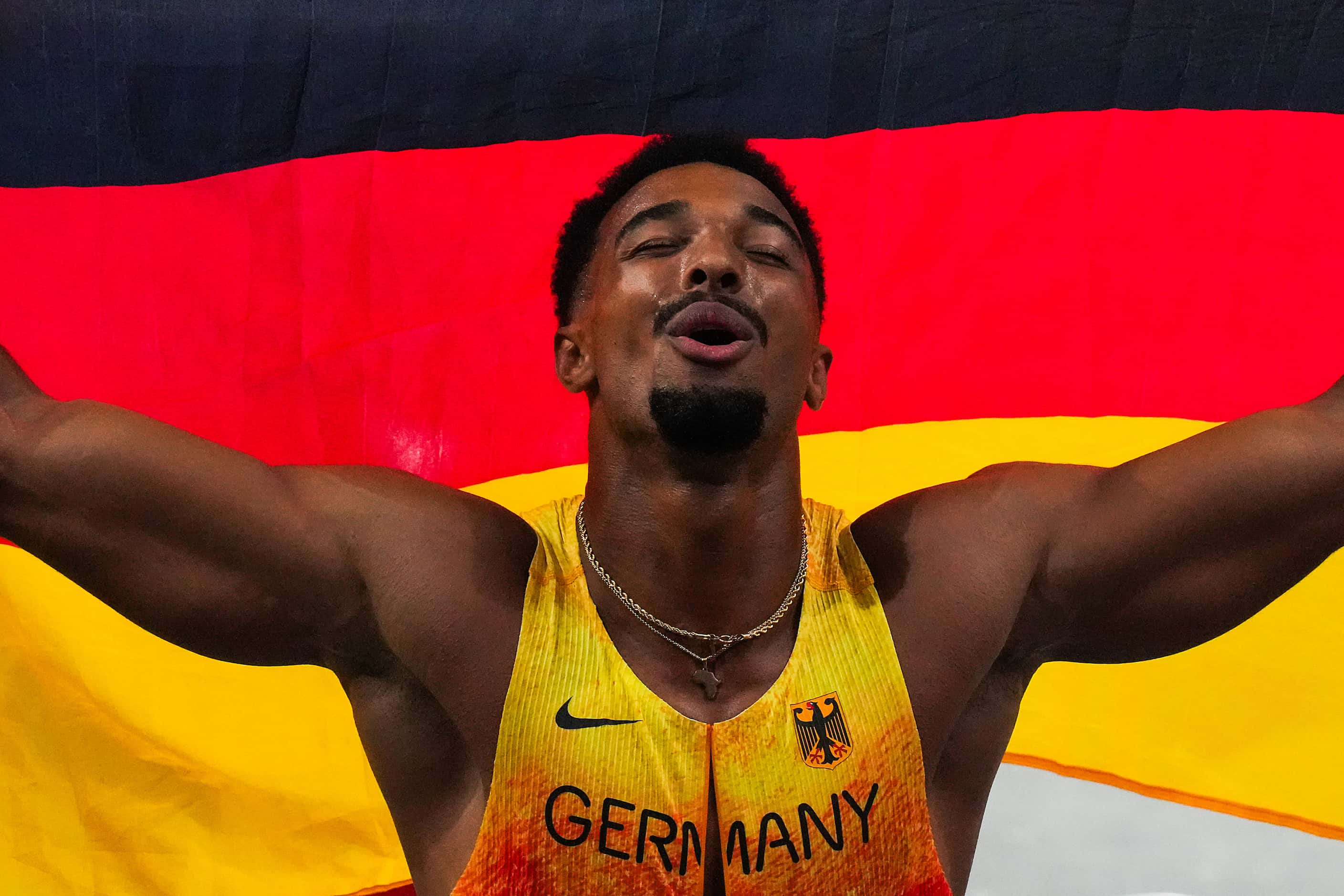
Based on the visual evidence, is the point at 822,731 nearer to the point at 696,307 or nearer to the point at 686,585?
the point at 686,585

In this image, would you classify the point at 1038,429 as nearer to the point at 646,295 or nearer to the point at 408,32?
the point at 646,295

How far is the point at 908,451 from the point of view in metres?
3.40

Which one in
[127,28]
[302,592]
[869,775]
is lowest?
[869,775]

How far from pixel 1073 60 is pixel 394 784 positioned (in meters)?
2.16

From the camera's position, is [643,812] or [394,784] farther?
[394,784]

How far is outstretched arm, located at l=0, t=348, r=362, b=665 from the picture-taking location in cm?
215

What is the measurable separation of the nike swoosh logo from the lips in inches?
24.0

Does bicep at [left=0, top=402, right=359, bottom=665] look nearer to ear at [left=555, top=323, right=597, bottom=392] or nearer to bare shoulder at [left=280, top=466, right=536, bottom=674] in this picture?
bare shoulder at [left=280, top=466, right=536, bottom=674]

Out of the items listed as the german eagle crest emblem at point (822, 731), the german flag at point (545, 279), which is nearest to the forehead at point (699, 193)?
the german flag at point (545, 279)

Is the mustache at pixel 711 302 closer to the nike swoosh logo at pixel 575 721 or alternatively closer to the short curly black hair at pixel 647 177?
the short curly black hair at pixel 647 177

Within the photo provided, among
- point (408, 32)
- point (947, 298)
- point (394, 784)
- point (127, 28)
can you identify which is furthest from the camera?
point (947, 298)

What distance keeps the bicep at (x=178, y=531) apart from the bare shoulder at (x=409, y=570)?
3 cm

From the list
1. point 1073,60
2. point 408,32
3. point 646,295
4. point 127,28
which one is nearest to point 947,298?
point 1073,60

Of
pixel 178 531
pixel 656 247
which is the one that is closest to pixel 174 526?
pixel 178 531
